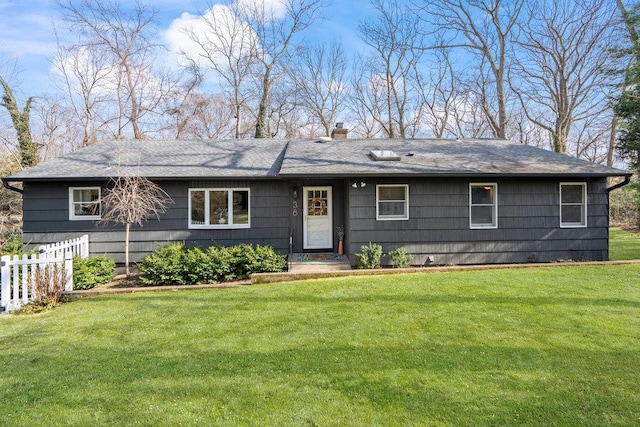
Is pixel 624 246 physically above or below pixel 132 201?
below

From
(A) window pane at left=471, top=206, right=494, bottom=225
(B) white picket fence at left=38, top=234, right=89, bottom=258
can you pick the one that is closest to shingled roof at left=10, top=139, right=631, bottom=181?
(A) window pane at left=471, top=206, right=494, bottom=225

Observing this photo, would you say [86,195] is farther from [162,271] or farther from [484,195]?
[484,195]

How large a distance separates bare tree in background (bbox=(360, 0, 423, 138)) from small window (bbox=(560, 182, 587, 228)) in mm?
16819

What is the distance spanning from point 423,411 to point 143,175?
28.3 ft

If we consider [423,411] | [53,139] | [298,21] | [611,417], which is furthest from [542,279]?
[53,139]

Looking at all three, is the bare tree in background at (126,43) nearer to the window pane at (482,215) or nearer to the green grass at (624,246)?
the window pane at (482,215)

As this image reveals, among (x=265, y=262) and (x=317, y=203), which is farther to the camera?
(x=317, y=203)

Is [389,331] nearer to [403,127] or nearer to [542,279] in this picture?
[542,279]

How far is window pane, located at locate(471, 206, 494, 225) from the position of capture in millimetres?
9297

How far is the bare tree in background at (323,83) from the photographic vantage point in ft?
84.3

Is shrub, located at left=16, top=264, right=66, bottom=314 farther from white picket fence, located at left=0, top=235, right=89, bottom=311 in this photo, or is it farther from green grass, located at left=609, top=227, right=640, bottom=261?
green grass, located at left=609, top=227, right=640, bottom=261

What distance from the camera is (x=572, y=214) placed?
9453 mm

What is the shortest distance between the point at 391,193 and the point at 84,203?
8146mm

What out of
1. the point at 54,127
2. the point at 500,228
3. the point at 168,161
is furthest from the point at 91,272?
the point at 54,127
